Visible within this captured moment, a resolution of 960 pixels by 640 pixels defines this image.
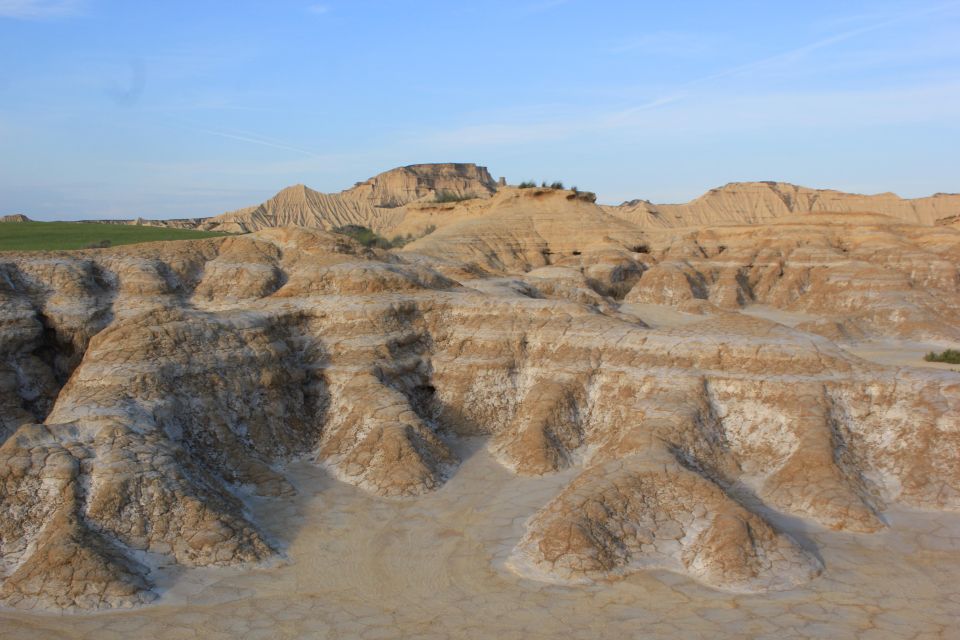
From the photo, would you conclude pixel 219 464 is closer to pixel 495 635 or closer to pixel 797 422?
pixel 495 635

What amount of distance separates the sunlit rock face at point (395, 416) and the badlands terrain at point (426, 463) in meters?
0.06

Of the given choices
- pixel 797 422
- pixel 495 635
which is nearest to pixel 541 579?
pixel 495 635

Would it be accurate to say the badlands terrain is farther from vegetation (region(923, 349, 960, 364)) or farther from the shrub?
the shrub

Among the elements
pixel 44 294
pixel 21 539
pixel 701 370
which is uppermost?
pixel 44 294

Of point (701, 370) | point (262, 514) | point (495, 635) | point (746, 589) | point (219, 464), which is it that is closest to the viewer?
point (495, 635)

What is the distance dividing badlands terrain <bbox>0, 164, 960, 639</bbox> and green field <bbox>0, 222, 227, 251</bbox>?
1497 cm

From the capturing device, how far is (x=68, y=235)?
39.5 metres

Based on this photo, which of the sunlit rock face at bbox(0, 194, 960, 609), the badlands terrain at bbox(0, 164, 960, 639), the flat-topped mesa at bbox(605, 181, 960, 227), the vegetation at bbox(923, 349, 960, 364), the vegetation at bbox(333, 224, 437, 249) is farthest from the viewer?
the flat-topped mesa at bbox(605, 181, 960, 227)

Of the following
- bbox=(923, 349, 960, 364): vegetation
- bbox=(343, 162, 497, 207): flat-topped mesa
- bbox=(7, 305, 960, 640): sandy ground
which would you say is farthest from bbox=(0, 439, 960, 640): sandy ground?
bbox=(343, 162, 497, 207): flat-topped mesa

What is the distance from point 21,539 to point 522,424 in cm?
1056

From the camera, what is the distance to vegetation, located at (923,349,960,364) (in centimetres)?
3008

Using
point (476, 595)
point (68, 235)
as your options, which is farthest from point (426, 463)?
point (68, 235)

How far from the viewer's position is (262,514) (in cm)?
1455

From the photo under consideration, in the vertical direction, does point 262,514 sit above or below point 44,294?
below
